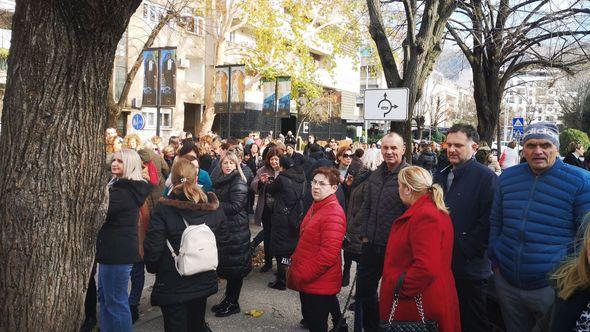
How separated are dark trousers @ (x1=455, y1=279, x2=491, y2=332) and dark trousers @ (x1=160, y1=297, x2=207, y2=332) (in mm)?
2168

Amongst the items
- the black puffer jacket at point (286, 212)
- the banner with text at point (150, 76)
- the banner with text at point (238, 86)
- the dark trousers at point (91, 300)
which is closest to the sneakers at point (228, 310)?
the black puffer jacket at point (286, 212)

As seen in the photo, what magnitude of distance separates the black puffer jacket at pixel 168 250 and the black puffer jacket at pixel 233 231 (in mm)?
1211

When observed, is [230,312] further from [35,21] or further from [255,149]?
[255,149]

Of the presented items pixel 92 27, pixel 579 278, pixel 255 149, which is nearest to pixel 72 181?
pixel 92 27

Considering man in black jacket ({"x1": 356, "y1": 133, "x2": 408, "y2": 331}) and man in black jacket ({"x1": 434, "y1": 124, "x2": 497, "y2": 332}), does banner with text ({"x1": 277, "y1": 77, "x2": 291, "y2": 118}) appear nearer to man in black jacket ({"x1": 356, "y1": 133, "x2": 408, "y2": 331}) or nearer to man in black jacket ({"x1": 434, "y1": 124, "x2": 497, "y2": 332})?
man in black jacket ({"x1": 356, "y1": 133, "x2": 408, "y2": 331})

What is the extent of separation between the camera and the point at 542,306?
3.40 m

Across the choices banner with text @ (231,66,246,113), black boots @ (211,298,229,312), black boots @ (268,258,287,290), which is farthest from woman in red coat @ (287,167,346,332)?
banner with text @ (231,66,246,113)

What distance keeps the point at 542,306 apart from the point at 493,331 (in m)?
1.01

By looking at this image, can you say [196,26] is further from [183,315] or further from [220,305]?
[183,315]

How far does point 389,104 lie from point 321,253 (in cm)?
441

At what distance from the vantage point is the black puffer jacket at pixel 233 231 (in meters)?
5.29

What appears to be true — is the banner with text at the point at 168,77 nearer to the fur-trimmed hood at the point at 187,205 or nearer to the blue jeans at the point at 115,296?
the blue jeans at the point at 115,296

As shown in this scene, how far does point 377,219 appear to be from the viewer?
445 centimetres

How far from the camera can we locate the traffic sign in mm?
7871
